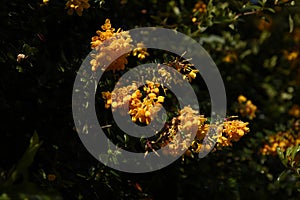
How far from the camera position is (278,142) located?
2889 millimetres

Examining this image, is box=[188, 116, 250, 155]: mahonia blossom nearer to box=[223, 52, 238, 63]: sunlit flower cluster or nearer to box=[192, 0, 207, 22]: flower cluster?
box=[192, 0, 207, 22]: flower cluster

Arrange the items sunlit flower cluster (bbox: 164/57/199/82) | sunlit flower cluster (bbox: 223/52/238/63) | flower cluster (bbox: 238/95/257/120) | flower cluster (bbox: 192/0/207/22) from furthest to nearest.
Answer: sunlit flower cluster (bbox: 223/52/238/63), flower cluster (bbox: 238/95/257/120), flower cluster (bbox: 192/0/207/22), sunlit flower cluster (bbox: 164/57/199/82)

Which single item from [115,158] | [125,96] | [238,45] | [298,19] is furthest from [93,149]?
[298,19]

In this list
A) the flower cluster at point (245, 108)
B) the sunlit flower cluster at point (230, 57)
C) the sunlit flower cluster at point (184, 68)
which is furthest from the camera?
the sunlit flower cluster at point (230, 57)

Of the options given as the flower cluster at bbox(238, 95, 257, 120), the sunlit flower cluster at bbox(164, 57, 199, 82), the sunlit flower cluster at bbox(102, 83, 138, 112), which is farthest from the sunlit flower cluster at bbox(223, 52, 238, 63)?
the sunlit flower cluster at bbox(102, 83, 138, 112)

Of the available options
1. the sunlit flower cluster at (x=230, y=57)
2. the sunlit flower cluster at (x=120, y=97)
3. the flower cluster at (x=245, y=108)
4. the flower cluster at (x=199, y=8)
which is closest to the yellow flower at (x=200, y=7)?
the flower cluster at (x=199, y=8)

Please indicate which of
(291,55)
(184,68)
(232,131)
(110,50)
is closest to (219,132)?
(232,131)

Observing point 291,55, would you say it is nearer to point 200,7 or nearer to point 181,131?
point 200,7

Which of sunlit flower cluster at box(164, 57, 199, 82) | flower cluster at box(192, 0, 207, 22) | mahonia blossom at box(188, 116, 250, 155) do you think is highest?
flower cluster at box(192, 0, 207, 22)

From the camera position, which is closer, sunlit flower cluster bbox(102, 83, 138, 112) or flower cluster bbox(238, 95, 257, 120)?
sunlit flower cluster bbox(102, 83, 138, 112)

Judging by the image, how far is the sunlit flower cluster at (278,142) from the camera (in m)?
2.84

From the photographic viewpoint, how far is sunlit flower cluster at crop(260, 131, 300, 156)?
112 inches

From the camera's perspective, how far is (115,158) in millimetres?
2041

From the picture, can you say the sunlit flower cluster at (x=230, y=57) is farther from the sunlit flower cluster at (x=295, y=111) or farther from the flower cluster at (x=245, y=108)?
the sunlit flower cluster at (x=295, y=111)
